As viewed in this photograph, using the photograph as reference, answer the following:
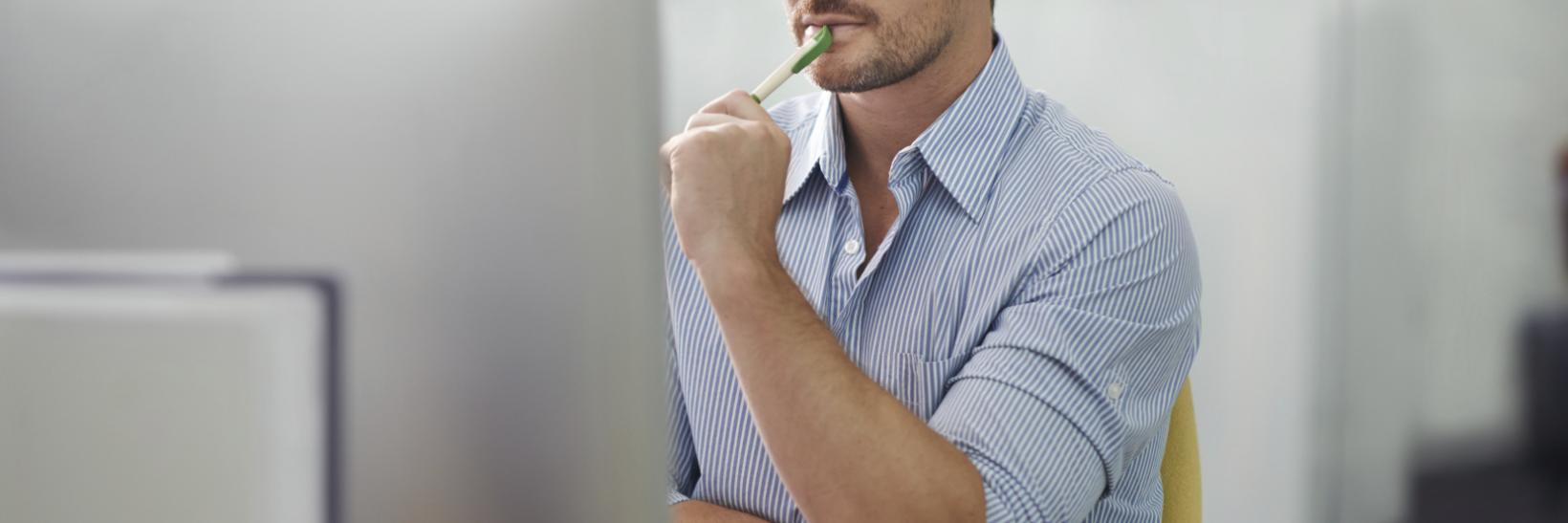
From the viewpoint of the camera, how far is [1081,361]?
0.94 metres

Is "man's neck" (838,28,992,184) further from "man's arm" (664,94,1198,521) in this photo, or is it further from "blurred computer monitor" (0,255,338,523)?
"blurred computer monitor" (0,255,338,523)

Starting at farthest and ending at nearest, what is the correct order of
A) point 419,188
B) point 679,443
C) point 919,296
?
point 679,443
point 919,296
point 419,188

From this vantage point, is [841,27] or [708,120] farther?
[841,27]

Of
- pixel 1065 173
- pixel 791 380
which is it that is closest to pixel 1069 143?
pixel 1065 173

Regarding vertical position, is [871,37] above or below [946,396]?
above

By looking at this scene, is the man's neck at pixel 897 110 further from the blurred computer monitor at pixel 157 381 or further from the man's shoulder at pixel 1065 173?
the blurred computer monitor at pixel 157 381

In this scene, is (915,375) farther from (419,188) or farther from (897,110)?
(419,188)

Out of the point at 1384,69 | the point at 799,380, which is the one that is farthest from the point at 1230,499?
the point at 799,380

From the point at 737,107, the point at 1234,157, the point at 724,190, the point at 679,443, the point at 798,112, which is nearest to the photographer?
the point at 724,190

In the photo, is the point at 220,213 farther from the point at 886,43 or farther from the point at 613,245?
the point at 886,43

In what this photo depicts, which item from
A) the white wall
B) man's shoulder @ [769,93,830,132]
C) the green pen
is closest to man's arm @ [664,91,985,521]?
the green pen

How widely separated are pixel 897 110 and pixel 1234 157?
901 millimetres

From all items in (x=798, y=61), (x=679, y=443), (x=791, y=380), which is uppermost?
(x=798, y=61)

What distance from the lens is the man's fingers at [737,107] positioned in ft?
3.16
